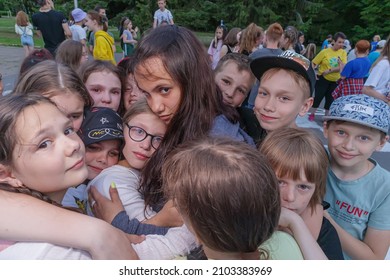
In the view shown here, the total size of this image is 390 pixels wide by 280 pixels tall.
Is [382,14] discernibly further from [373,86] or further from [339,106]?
[339,106]

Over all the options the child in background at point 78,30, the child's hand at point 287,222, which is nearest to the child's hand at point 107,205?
the child's hand at point 287,222

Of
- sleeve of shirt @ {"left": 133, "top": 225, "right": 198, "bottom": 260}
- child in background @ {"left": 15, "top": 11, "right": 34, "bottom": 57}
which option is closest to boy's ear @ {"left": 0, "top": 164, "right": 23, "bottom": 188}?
sleeve of shirt @ {"left": 133, "top": 225, "right": 198, "bottom": 260}

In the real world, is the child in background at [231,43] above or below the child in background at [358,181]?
below

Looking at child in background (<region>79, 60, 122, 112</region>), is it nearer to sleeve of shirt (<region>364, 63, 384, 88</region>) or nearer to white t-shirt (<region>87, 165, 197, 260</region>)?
white t-shirt (<region>87, 165, 197, 260</region>)

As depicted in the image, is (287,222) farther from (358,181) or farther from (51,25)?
(51,25)

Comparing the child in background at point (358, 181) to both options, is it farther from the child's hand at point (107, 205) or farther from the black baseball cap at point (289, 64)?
the child's hand at point (107, 205)

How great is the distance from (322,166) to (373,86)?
9.61 feet

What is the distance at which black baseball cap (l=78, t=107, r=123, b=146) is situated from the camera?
1.74m

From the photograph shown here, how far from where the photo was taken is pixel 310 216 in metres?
1.52

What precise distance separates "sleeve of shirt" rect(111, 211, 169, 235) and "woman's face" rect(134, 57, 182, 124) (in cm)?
46

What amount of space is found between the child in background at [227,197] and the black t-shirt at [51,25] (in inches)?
272

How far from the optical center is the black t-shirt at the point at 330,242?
1436 millimetres

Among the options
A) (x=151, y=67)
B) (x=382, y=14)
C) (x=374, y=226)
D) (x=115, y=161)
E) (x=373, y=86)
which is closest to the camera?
(x=151, y=67)

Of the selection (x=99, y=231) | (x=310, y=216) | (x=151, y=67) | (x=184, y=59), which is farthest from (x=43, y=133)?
(x=310, y=216)
